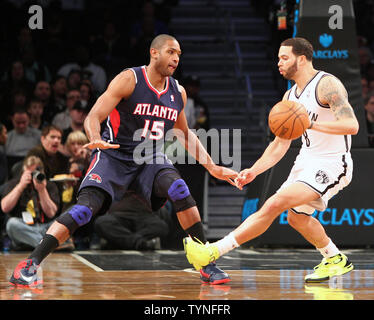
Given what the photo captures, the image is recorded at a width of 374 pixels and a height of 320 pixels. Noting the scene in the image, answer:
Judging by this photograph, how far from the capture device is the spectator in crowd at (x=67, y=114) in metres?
11.3

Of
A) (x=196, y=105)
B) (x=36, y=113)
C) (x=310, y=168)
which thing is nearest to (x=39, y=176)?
(x=36, y=113)

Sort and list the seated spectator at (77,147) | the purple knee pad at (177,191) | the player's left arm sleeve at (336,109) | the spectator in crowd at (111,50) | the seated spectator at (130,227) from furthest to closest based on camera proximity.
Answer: the spectator in crowd at (111,50) < the seated spectator at (77,147) < the seated spectator at (130,227) < the purple knee pad at (177,191) < the player's left arm sleeve at (336,109)

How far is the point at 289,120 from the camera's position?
558 centimetres

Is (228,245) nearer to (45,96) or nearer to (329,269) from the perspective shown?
(329,269)

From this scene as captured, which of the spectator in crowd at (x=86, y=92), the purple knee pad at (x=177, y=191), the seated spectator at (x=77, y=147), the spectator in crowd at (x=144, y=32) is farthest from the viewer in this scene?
the spectator in crowd at (x=144, y=32)

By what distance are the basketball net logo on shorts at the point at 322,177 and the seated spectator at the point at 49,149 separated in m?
4.83

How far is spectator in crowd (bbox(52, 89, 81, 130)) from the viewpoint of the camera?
11.3 m

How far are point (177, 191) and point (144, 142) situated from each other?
525mm

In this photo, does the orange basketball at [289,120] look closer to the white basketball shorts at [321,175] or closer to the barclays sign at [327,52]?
the white basketball shorts at [321,175]

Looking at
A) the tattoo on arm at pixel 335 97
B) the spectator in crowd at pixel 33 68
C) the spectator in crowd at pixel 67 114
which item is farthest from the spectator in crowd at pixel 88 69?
the tattoo on arm at pixel 335 97
